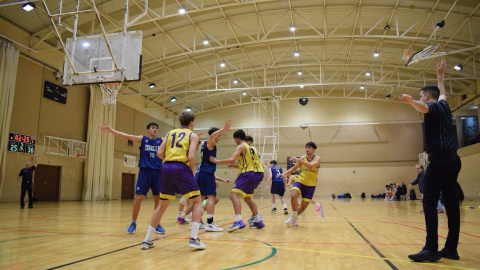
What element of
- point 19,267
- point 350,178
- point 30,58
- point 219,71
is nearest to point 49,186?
point 30,58

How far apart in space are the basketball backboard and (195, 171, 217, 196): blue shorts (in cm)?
560

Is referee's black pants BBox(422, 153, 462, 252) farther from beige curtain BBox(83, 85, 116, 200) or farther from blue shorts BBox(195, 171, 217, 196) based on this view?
beige curtain BBox(83, 85, 116, 200)

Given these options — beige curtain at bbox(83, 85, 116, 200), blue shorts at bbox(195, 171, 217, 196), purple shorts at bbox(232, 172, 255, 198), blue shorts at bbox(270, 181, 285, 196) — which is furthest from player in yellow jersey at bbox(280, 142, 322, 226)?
beige curtain at bbox(83, 85, 116, 200)

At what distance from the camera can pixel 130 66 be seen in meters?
11.0

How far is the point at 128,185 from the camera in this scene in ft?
81.3

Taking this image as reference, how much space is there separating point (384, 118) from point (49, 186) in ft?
84.3

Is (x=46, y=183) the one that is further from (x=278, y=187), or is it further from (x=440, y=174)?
(x=440, y=174)

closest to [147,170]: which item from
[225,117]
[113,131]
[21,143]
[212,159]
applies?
[113,131]

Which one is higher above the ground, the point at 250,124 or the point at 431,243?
the point at 250,124

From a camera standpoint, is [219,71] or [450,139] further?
[219,71]

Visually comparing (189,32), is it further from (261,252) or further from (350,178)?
(350,178)

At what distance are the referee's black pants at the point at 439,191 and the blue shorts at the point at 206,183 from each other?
12.4 ft

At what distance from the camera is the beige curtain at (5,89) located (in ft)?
47.4

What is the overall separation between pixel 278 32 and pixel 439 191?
57.6ft
